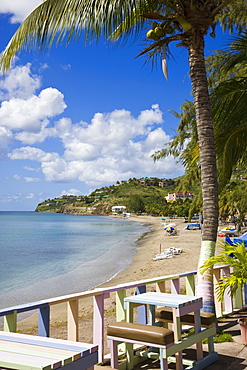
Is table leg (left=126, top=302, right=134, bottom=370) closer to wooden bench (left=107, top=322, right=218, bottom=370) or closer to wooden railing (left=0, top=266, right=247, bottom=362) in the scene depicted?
wooden bench (left=107, top=322, right=218, bottom=370)

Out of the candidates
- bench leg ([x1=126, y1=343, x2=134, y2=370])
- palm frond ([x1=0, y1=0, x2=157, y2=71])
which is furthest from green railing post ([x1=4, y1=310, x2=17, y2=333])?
palm frond ([x1=0, y1=0, x2=157, y2=71])

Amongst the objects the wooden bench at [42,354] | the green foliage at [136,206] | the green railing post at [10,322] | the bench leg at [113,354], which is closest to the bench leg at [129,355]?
the bench leg at [113,354]

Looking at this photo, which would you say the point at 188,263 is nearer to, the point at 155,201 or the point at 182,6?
the point at 182,6

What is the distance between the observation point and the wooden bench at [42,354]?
6.76 feet

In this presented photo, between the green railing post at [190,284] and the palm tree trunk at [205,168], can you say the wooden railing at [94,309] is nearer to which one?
the green railing post at [190,284]

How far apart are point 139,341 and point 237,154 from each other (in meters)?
5.34

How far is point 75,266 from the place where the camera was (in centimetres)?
2736

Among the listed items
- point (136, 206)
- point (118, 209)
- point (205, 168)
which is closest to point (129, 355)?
point (205, 168)

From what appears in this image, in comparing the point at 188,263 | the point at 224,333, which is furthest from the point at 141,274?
the point at 224,333

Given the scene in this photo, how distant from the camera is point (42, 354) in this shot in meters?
2.18

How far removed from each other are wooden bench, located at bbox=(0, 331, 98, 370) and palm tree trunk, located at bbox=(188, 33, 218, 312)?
3.34m

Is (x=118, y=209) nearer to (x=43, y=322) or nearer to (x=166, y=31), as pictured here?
(x=166, y=31)

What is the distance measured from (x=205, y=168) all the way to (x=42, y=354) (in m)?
3.97

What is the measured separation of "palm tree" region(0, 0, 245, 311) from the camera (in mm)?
5555
